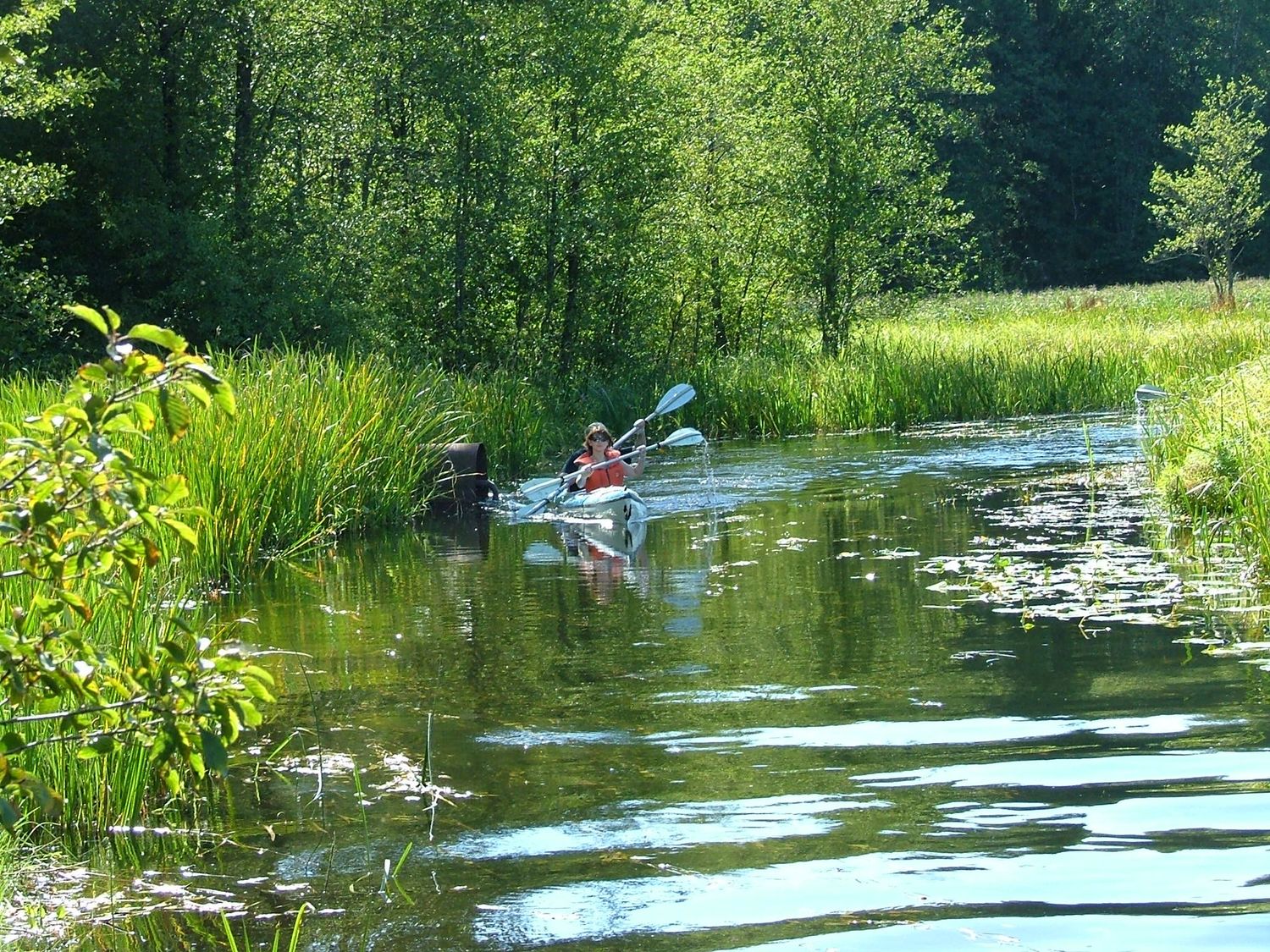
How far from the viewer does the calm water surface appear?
13.5ft

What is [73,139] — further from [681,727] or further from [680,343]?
[681,727]

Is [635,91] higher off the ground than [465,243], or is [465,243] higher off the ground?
[635,91]

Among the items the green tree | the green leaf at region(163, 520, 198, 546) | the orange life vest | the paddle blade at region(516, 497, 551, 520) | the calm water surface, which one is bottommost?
the calm water surface

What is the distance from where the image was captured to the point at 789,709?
20.5 ft

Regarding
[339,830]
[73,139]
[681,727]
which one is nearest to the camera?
[339,830]

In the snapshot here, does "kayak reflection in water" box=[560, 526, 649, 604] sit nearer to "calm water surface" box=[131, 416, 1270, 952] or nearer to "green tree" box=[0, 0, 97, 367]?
"calm water surface" box=[131, 416, 1270, 952]

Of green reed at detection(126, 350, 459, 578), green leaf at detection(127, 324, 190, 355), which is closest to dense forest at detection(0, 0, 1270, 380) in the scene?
green reed at detection(126, 350, 459, 578)

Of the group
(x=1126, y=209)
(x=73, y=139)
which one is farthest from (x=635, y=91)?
(x=1126, y=209)

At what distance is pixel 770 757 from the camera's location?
5527 mm

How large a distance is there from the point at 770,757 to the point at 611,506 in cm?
772

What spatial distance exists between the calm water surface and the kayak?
2.52 metres

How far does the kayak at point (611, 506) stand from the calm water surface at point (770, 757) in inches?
99.1

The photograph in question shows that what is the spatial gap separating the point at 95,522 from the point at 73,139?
18663 mm

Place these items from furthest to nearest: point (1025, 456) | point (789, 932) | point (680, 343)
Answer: point (680, 343) < point (1025, 456) < point (789, 932)
